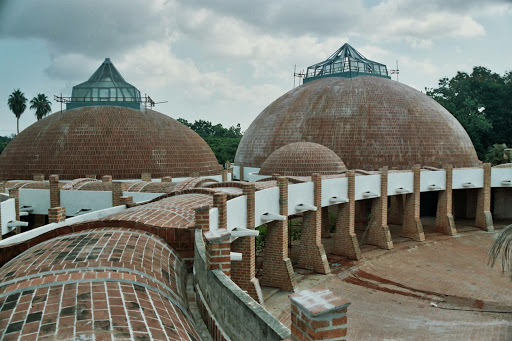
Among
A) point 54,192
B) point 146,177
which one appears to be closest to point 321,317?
point 54,192

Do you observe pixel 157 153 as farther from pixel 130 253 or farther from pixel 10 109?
pixel 10 109

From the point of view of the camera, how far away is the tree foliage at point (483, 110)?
4472 cm

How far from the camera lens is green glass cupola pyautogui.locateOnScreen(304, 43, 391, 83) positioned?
125ft

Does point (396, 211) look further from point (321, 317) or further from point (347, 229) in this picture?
point (321, 317)

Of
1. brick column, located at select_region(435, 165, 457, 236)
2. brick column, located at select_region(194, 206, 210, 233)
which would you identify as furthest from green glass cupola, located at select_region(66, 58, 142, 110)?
brick column, located at select_region(194, 206, 210, 233)

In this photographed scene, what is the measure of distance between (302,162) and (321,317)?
21595mm

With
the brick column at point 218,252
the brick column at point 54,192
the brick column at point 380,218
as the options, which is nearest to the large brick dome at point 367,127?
the brick column at point 380,218

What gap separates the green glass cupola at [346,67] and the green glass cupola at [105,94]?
1578 centimetres

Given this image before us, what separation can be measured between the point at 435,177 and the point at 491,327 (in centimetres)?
1497

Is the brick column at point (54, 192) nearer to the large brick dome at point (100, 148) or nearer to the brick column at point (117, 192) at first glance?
the brick column at point (117, 192)

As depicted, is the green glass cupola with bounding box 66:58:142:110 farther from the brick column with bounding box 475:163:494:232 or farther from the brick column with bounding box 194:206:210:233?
the brick column with bounding box 475:163:494:232

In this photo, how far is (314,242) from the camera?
2081cm

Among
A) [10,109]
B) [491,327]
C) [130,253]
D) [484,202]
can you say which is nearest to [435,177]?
[484,202]

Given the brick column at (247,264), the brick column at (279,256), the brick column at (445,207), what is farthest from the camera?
the brick column at (445,207)
